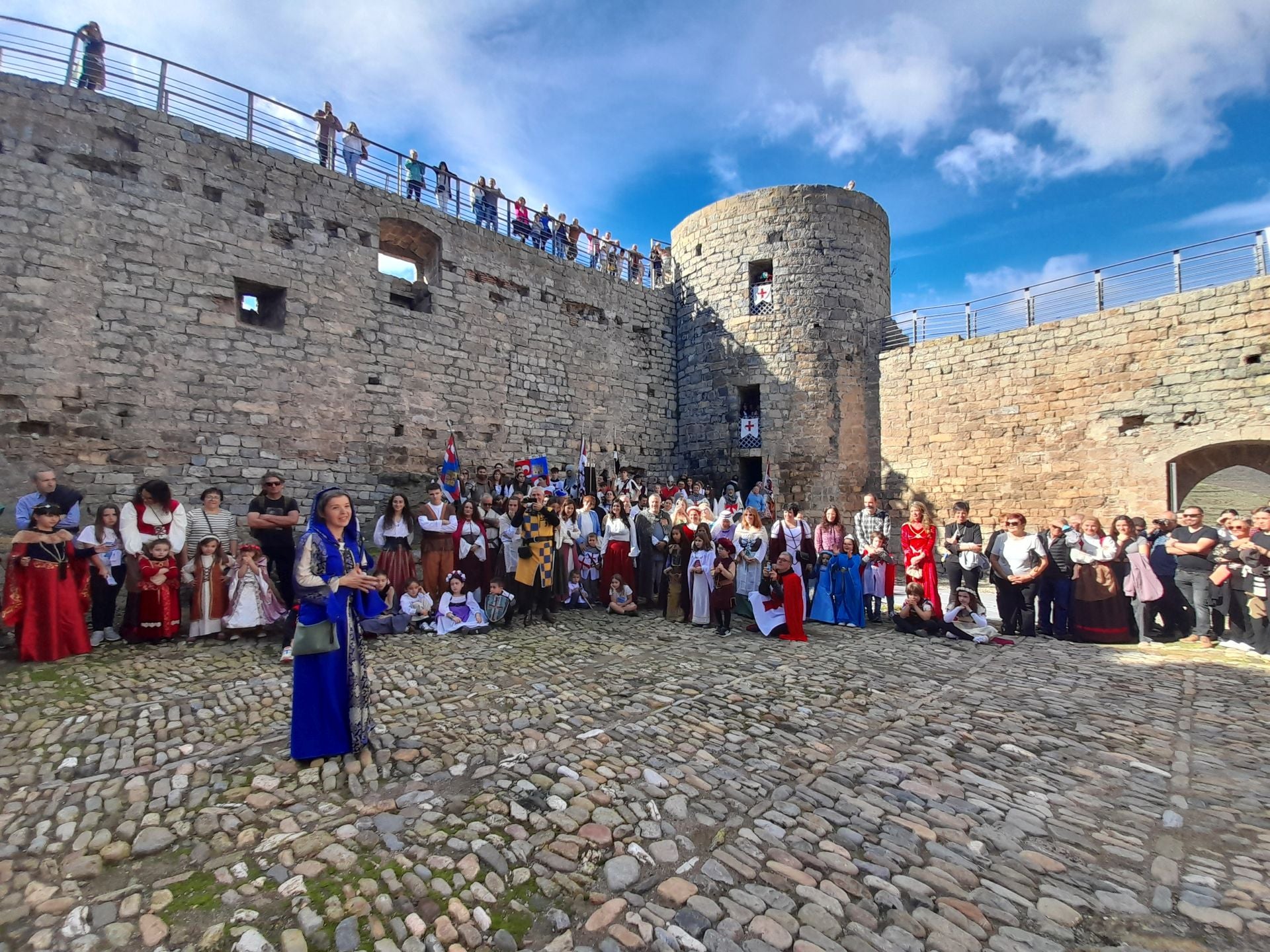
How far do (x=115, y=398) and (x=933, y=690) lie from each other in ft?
36.3

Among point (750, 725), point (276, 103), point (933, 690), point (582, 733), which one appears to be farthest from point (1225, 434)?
point (276, 103)

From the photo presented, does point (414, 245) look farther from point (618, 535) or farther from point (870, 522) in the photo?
point (870, 522)

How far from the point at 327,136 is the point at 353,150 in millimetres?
478

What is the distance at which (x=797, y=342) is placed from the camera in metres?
14.9

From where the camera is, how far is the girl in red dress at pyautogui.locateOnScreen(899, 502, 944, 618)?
313 inches

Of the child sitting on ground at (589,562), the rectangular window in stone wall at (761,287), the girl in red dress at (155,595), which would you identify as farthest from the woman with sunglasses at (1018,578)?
the girl in red dress at (155,595)

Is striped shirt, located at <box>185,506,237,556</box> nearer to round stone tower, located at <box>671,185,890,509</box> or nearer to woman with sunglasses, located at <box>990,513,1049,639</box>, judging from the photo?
woman with sunglasses, located at <box>990,513,1049,639</box>

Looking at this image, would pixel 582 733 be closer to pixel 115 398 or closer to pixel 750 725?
pixel 750 725

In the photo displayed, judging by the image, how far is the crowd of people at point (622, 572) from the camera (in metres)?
6.31

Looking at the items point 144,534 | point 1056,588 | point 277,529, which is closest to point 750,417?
point 1056,588

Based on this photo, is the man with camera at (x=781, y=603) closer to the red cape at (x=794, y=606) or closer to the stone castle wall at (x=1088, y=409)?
the red cape at (x=794, y=606)

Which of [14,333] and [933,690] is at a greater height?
[14,333]

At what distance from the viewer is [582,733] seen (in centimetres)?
397

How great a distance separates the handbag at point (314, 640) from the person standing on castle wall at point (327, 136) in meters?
10.4
